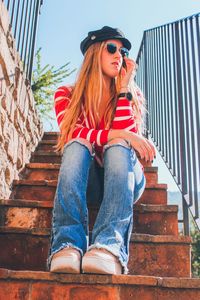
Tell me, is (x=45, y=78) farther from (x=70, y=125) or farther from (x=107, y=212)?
(x=107, y=212)

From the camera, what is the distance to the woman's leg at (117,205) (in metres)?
1.44

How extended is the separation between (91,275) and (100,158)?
2.57 ft

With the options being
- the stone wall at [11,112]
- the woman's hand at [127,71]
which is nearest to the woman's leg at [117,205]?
the woman's hand at [127,71]

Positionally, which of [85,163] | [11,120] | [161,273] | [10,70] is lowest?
[161,273]

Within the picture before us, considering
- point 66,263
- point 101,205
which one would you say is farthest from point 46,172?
point 66,263

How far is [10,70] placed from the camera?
2.40m

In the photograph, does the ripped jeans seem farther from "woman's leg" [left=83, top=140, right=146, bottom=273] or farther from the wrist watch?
the wrist watch

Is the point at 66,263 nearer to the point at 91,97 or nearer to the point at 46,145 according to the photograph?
the point at 91,97

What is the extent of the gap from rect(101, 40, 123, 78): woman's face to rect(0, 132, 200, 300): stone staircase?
77 centimetres

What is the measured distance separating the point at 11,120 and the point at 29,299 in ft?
4.74

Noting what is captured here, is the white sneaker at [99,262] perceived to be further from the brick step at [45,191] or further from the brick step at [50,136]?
the brick step at [50,136]

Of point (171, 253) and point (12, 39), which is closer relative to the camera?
point (171, 253)

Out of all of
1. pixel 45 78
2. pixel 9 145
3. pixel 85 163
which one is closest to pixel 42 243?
pixel 85 163

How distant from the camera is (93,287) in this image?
1.31 m
